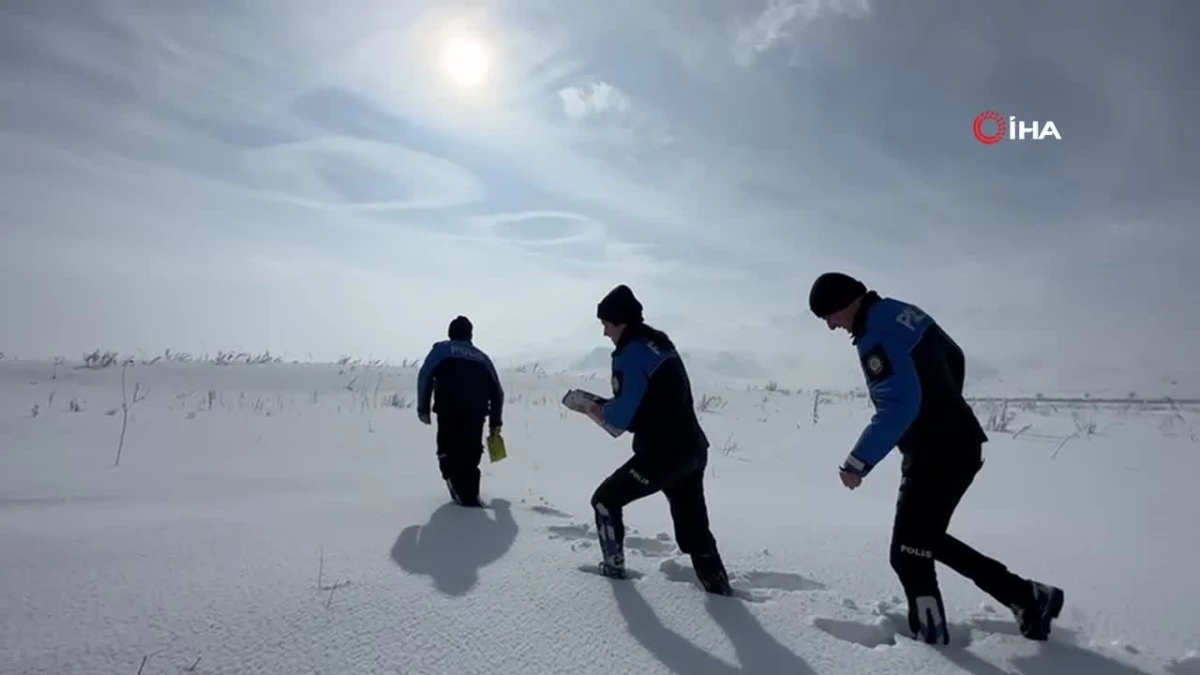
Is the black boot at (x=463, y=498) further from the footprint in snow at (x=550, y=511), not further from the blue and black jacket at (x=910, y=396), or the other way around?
the blue and black jacket at (x=910, y=396)

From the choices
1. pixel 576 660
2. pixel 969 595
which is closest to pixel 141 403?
pixel 576 660

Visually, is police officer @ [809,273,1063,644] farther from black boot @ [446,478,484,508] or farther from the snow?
black boot @ [446,478,484,508]

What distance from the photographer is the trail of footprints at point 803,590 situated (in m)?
2.87

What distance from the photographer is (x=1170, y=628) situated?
302cm

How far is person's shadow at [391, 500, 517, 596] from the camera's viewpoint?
3100mm

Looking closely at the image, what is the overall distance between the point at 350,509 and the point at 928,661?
11.8ft

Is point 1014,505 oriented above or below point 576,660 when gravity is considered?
above

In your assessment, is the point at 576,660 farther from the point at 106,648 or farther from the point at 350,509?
the point at 350,509

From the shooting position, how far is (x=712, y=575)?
318 centimetres

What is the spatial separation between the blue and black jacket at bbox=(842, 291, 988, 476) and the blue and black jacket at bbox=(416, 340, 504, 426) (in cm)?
347

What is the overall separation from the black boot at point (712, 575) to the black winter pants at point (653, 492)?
0.04m

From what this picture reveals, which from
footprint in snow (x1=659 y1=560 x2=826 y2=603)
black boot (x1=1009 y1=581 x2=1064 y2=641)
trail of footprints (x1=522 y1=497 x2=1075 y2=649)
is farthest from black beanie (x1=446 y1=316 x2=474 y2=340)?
black boot (x1=1009 y1=581 x2=1064 y2=641)

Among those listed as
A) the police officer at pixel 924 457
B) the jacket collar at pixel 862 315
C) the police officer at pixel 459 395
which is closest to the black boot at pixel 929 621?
the police officer at pixel 924 457

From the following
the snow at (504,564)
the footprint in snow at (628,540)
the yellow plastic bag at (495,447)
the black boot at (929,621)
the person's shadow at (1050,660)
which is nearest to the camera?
the snow at (504,564)
